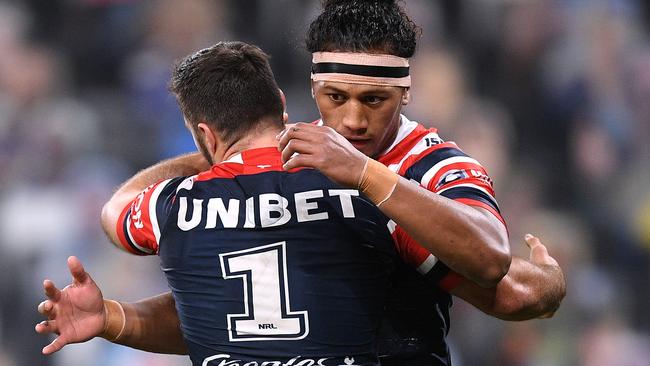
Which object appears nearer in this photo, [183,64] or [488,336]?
[183,64]

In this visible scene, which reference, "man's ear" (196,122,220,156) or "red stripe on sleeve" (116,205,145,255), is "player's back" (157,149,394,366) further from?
"red stripe on sleeve" (116,205,145,255)

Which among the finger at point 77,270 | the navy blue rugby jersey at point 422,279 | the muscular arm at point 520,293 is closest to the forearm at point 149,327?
the finger at point 77,270

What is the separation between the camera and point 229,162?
2.73m

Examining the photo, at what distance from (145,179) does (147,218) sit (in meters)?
0.37

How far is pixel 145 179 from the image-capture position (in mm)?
3221

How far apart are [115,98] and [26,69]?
2.02 feet

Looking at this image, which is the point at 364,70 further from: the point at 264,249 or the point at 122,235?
the point at 122,235

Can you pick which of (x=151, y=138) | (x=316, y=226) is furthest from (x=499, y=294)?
(x=151, y=138)

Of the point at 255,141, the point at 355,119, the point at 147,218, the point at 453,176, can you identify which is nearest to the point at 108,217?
the point at 147,218

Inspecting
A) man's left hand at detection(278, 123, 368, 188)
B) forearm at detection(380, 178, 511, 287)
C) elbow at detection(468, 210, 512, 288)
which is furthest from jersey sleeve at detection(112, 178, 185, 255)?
elbow at detection(468, 210, 512, 288)

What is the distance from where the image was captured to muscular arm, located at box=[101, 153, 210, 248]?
3.07 metres

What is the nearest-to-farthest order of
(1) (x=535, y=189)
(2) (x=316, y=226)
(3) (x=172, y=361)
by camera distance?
(2) (x=316, y=226) < (3) (x=172, y=361) < (1) (x=535, y=189)

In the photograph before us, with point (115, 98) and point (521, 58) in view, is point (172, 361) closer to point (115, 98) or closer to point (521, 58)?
point (115, 98)

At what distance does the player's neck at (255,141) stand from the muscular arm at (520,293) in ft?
2.10
